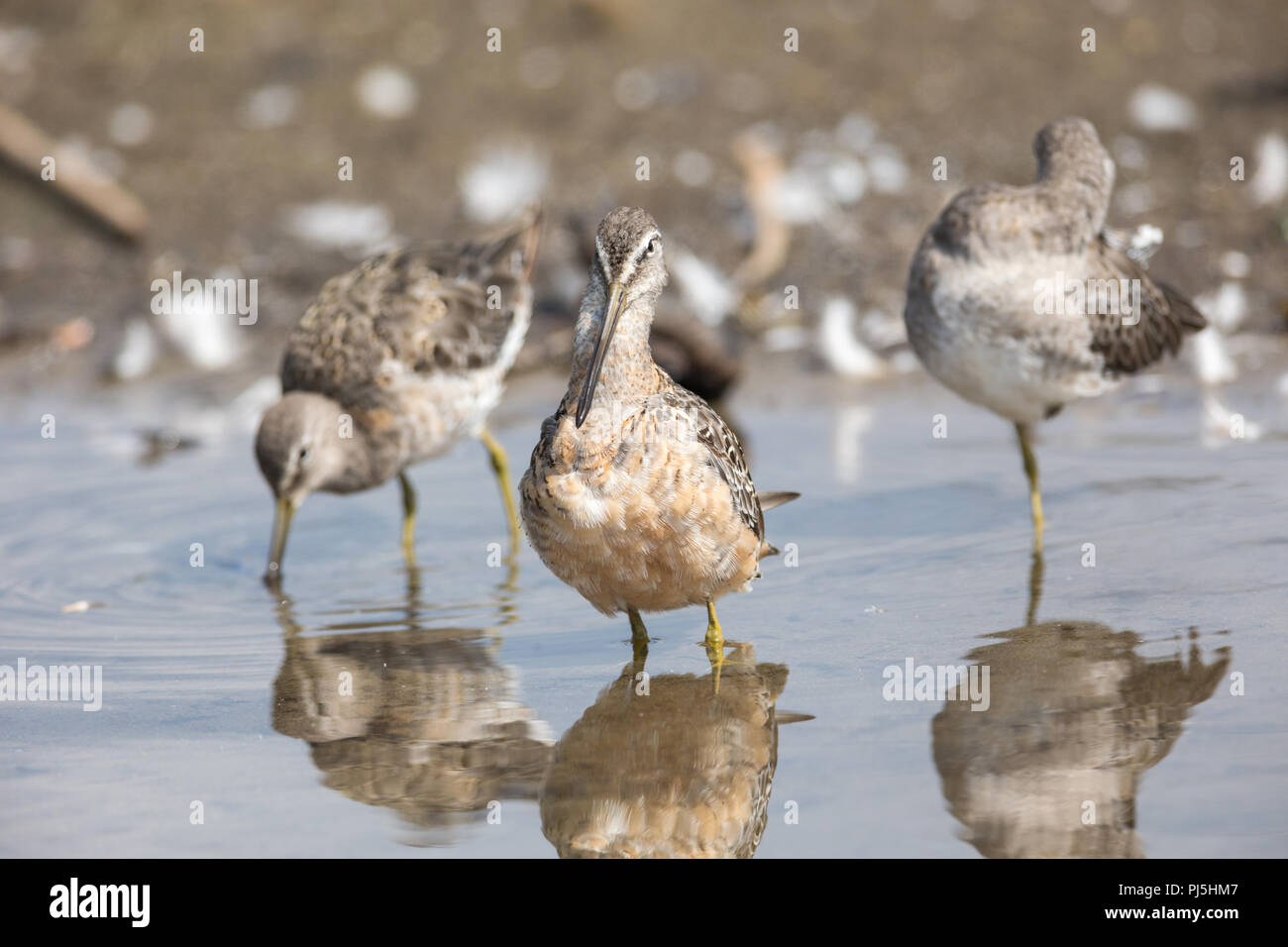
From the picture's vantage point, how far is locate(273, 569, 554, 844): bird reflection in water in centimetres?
484

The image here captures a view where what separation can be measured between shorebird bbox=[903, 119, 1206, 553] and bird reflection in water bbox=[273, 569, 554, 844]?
2.65 metres

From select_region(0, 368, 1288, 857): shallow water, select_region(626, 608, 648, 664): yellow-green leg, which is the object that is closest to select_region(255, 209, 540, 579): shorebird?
select_region(0, 368, 1288, 857): shallow water

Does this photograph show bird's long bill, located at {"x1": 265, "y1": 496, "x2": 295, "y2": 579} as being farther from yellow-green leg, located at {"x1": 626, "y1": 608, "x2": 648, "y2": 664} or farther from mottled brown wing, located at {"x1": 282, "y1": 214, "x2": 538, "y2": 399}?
yellow-green leg, located at {"x1": 626, "y1": 608, "x2": 648, "y2": 664}

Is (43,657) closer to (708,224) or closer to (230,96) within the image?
(708,224)

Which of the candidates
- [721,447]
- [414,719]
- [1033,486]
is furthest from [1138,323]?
[414,719]

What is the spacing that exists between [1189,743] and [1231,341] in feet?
18.8

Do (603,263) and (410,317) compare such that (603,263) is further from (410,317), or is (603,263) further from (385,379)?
(410,317)

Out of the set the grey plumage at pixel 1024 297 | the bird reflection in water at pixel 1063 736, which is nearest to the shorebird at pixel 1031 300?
the grey plumage at pixel 1024 297

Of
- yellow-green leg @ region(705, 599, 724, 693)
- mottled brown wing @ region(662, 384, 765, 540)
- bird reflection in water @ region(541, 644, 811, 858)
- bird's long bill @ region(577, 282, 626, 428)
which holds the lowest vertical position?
bird reflection in water @ region(541, 644, 811, 858)

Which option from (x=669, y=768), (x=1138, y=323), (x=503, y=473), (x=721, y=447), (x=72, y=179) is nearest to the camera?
(x=669, y=768)

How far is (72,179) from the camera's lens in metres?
12.1

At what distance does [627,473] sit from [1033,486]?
2.78 metres
